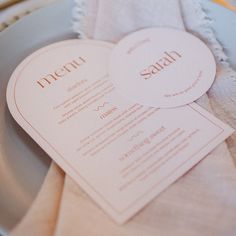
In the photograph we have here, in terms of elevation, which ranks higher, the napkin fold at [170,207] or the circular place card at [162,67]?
the circular place card at [162,67]

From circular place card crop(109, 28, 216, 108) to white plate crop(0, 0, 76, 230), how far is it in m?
0.08

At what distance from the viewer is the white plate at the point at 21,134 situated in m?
0.37

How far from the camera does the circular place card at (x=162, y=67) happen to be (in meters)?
0.42

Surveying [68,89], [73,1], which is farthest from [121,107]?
[73,1]

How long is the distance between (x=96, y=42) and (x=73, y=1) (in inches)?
2.7

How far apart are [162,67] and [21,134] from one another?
0.56ft

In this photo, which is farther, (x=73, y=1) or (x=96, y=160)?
(x=73, y=1)

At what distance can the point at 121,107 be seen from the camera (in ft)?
1.34

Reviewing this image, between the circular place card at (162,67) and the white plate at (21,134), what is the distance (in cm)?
8

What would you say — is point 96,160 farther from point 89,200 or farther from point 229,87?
point 229,87

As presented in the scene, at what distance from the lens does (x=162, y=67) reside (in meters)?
0.44

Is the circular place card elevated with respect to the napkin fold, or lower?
elevated

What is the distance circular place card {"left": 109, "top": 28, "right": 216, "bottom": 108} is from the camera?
42cm

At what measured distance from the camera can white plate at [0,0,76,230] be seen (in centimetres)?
37
